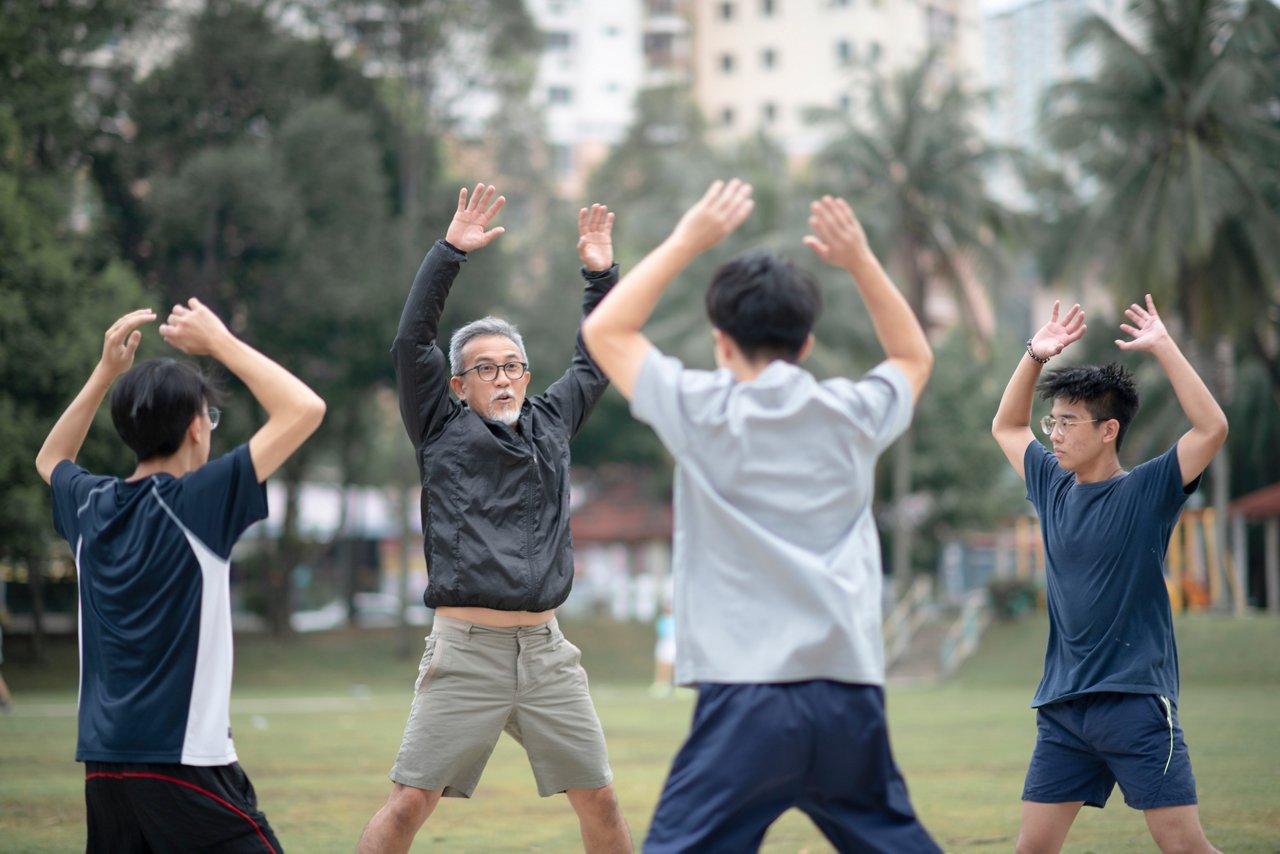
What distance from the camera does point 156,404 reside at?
4.22m

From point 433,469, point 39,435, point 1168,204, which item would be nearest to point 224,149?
point 39,435

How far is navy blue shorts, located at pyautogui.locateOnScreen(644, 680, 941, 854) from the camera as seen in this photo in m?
3.71

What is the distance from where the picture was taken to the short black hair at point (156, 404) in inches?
166

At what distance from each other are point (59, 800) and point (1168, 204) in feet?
96.9

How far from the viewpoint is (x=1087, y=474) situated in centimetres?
557

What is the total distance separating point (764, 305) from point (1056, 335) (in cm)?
206

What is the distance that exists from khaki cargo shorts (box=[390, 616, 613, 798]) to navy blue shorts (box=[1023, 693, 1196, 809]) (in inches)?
65.3

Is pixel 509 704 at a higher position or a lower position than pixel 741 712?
lower

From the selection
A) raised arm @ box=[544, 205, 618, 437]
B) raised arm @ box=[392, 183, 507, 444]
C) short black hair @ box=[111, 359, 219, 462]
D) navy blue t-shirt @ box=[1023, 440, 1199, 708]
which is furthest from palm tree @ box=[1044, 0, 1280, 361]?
short black hair @ box=[111, 359, 219, 462]

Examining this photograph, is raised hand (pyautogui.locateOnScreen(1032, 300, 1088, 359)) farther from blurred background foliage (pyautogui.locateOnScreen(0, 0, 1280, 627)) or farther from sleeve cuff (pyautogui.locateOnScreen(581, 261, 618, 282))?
blurred background foliage (pyautogui.locateOnScreen(0, 0, 1280, 627))

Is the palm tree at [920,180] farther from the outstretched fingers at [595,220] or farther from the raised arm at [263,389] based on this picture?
the raised arm at [263,389]

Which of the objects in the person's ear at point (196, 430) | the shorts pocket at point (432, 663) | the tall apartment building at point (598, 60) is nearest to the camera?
the person's ear at point (196, 430)

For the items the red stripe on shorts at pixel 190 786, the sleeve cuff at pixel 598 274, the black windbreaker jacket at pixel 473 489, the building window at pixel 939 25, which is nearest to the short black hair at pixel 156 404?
the red stripe on shorts at pixel 190 786

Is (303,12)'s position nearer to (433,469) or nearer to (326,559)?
(326,559)
